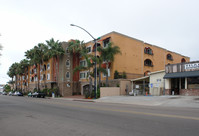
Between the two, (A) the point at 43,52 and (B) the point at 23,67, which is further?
(B) the point at 23,67

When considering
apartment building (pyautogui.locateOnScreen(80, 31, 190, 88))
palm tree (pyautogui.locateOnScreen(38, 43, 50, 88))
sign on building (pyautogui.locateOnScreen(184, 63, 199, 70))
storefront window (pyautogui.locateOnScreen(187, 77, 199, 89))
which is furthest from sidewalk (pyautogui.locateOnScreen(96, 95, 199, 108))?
palm tree (pyautogui.locateOnScreen(38, 43, 50, 88))

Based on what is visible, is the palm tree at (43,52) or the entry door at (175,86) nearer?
the entry door at (175,86)

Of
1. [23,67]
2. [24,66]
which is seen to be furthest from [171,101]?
[23,67]

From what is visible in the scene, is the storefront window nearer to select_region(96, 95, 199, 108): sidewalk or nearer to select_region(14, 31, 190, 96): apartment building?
select_region(96, 95, 199, 108): sidewalk

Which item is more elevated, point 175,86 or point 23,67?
point 23,67

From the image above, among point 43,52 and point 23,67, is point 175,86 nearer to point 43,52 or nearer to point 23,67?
point 43,52

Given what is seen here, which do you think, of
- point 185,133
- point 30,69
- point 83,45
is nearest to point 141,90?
point 83,45

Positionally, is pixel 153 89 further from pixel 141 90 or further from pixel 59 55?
pixel 59 55

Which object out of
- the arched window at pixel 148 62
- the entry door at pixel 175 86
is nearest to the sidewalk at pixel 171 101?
the entry door at pixel 175 86

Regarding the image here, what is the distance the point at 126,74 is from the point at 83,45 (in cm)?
1264

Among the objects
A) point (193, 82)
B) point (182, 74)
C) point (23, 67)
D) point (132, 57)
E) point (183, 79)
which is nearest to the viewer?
Answer: point (193, 82)

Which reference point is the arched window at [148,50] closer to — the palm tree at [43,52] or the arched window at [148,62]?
the arched window at [148,62]

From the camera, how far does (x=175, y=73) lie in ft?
83.3

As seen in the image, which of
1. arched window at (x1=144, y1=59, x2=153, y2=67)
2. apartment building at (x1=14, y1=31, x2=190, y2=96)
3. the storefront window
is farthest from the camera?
arched window at (x1=144, y1=59, x2=153, y2=67)
